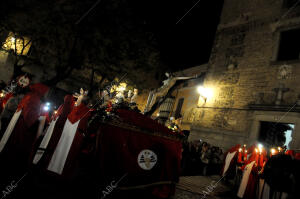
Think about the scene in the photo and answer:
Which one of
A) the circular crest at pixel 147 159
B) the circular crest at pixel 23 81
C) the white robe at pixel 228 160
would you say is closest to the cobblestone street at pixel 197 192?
the white robe at pixel 228 160

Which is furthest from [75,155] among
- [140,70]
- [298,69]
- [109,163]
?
[140,70]

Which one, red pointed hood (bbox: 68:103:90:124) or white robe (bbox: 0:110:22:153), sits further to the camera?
white robe (bbox: 0:110:22:153)

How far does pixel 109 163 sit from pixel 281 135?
1126cm

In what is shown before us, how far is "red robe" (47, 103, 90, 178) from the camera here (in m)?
3.91

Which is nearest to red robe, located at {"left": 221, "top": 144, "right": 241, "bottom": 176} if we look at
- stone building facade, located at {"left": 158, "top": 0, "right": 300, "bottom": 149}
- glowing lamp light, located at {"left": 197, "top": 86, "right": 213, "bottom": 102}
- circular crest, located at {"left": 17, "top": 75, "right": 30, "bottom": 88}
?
stone building facade, located at {"left": 158, "top": 0, "right": 300, "bottom": 149}

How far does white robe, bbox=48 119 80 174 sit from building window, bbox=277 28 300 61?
11978 mm

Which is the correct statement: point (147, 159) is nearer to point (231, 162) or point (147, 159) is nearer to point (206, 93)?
point (231, 162)

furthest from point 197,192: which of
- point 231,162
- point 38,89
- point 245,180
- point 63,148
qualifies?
point 38,89

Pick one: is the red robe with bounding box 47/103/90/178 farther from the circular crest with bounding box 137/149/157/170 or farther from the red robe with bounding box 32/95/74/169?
the circular crest with bounding box 137/149/157/170

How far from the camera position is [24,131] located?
5.25 m

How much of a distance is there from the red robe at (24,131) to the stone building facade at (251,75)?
9755 mm

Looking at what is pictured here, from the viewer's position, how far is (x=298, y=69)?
1001cm

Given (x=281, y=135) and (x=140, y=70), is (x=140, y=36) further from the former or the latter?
(x=281, y=135)

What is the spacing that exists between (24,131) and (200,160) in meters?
7.62
